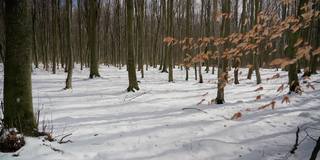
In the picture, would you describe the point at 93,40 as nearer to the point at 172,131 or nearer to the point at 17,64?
the point at 172,131

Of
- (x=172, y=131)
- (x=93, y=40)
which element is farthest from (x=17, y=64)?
(x=93, y=40)

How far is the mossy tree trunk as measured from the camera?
4.69m

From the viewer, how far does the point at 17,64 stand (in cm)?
470

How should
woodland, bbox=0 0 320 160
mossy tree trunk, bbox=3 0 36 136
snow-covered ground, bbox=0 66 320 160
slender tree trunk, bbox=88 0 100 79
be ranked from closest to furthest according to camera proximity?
woodland, bbox=0 0 320 160, mossy tree trunk, bbox=3 0 36 136, snow-covered ground, bbox=0 66 320 160, slender tree trunk, bbox=88 0 100 79

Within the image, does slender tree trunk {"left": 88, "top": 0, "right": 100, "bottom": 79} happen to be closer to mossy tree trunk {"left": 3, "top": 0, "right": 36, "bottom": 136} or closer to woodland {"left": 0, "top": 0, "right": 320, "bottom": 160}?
woodland {"left": 0, "top": 0, "right": 320, "bottom": 160}

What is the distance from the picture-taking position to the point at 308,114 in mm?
7785

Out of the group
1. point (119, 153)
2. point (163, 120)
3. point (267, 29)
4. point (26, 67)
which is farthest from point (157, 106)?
point (267, 29)

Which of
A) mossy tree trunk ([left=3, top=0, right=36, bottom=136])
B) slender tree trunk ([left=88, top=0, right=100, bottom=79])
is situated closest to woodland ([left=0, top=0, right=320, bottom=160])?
mossy tree trunk ([left=3, top=0, right=36, bottom=136])

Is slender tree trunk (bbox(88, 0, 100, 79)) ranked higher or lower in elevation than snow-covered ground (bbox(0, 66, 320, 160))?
higher

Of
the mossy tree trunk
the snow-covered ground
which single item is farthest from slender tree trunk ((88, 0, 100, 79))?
the mossy tree trunk

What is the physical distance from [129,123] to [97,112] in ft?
5.07

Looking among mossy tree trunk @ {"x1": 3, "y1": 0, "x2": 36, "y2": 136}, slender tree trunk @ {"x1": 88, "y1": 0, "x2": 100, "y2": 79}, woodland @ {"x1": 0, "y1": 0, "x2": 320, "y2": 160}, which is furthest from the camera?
slender tree trunk @ {"x1": 88, "y1": 0, "x2": 100, "y2": 79}

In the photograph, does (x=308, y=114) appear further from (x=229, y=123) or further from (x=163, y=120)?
(x=163, y=120)

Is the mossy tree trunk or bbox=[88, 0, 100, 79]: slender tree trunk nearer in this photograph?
the mossy tree trunk
